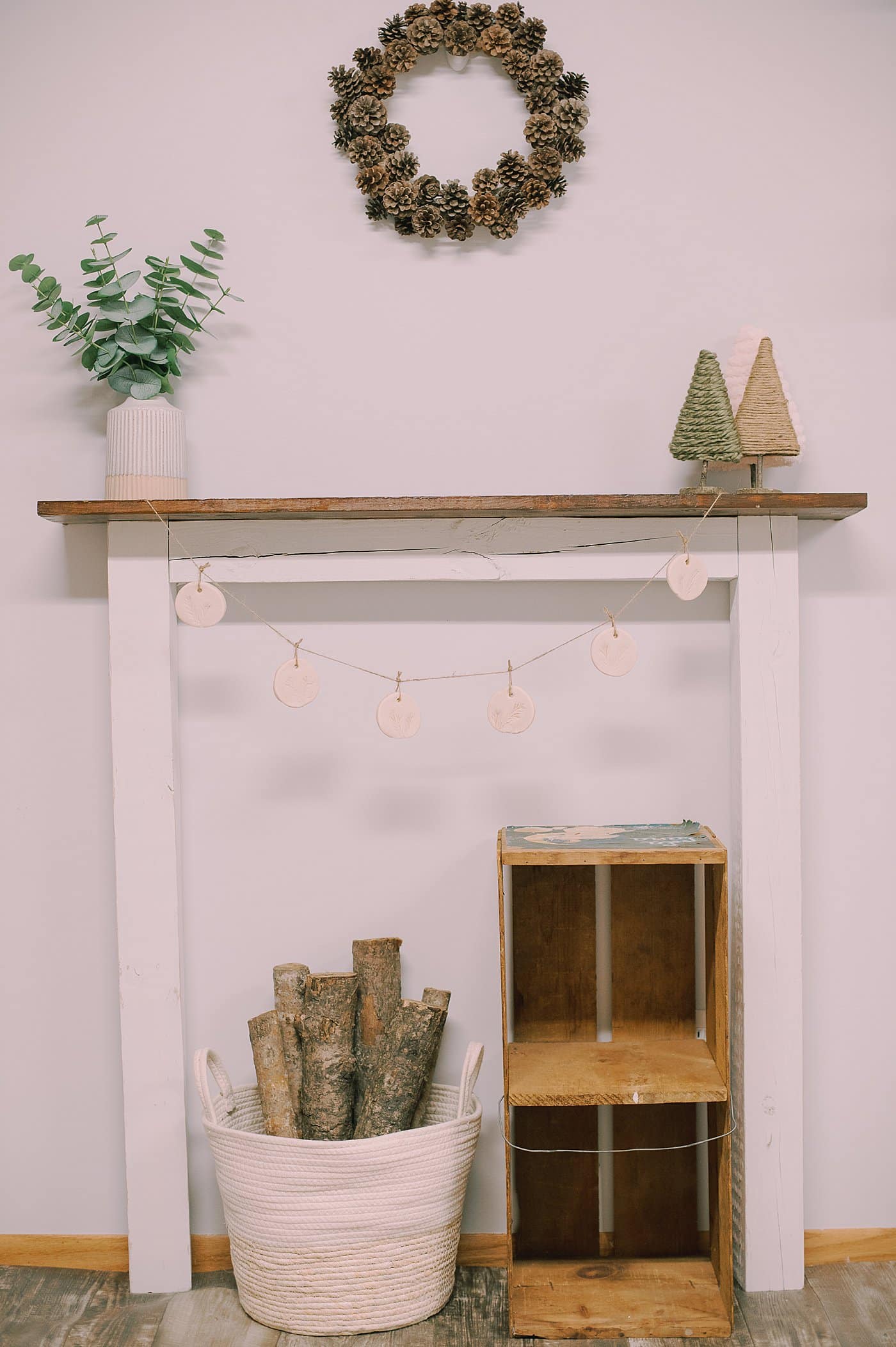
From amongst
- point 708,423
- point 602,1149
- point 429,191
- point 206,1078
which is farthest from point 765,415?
point 206,1078

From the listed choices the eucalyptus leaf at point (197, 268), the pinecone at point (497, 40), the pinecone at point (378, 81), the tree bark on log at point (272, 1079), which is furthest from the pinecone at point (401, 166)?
the tree bark on log at point (272, 1079)

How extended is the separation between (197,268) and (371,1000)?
1.27 metres

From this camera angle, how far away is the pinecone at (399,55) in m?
1.79

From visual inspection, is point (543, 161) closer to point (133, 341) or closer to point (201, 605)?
point (133, 341)

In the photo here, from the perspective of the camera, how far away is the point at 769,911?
1.79 meters

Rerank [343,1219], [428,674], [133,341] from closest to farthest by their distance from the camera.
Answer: [343,1219]
[133,341]
[428,674]

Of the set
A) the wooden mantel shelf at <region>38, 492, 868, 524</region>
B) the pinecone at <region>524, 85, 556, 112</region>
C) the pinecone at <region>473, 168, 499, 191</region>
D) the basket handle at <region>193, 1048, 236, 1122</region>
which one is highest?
the pinecone at <region>524, 85, 556, 112</region>

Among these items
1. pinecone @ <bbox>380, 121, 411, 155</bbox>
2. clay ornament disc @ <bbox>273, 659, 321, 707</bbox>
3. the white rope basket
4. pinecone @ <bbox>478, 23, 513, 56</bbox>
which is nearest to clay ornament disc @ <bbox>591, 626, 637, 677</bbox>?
clay ornament disc @ <bbox>273, 659, 321, 707</bbox>

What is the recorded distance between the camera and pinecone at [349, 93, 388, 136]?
70.1 inches

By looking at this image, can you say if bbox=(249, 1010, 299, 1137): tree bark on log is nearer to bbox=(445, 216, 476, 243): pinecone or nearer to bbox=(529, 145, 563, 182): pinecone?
bbox=(445, 216, 476, 243): pinecone

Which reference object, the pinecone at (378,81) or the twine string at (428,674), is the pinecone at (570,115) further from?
the twine string at (428,674)

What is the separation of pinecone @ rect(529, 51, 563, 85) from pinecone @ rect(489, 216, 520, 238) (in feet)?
0.75

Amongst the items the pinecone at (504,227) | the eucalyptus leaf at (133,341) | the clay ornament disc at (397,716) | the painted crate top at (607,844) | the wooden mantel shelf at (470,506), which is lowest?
the painted crate top at (607,844)

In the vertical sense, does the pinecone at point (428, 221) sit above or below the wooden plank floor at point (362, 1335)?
above
